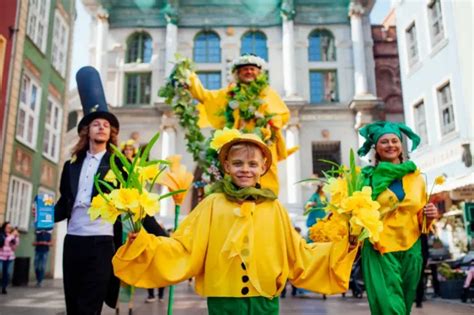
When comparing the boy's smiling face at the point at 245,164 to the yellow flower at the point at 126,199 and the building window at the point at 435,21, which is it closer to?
the yellow flower at the point at 126,199

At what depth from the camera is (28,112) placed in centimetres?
1556

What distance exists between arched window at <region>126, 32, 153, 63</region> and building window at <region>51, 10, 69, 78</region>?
22.2ft

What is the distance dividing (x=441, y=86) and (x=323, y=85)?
9.44 metres

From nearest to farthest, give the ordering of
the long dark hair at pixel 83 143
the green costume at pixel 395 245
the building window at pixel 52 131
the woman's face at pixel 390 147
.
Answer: the green costume at pixel 395 245 < the long dark hair at pixel 83 143 < the woman's face at pixel 390 147 < the building window at pixel 52 131

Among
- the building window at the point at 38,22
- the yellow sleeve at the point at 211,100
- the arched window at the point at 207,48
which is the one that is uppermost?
the arched window at the point at 207,48

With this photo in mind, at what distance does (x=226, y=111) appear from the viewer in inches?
228

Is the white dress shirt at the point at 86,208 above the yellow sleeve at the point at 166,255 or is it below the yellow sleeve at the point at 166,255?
above

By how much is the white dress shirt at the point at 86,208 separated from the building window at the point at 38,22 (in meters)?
13.7

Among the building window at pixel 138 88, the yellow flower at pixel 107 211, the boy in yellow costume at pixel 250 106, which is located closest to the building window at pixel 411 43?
the building window at pixel 138 88

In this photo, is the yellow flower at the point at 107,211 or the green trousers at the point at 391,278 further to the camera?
the green trousers at the point at 391,278

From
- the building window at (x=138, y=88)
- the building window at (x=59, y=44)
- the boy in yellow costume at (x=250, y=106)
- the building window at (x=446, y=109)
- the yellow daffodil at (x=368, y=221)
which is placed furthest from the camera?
the building window at (x=138, y=88)

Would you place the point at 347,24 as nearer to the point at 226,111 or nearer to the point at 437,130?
the point at 437,130

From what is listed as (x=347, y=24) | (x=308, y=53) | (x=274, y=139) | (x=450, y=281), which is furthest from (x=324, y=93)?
(x=274, y=139)

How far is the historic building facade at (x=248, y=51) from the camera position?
81.3 feet
